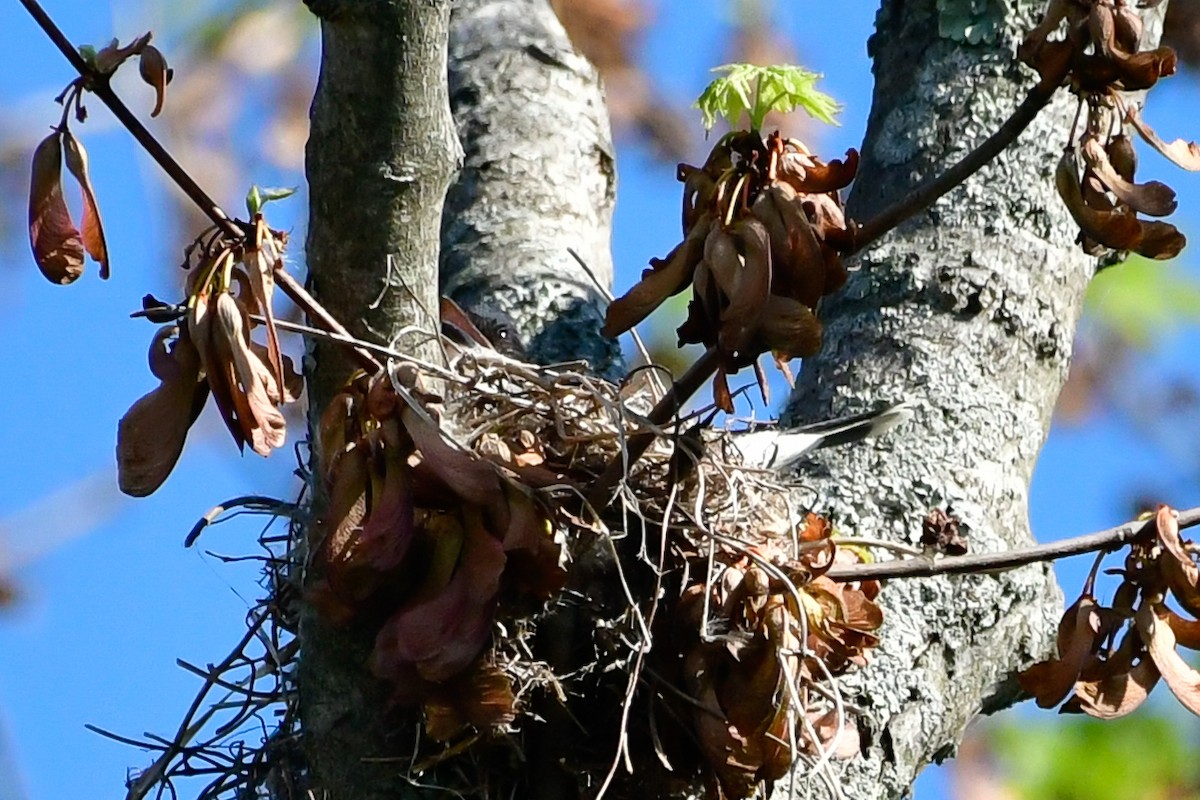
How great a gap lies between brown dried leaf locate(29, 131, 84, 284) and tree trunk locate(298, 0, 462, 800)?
29 cm

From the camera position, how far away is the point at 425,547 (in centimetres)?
159

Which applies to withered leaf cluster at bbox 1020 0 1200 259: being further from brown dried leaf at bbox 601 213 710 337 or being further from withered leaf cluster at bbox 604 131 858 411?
brown dried leaf at bbox 601 213 710 337

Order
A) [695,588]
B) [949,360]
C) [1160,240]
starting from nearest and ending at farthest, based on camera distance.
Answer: [1160,240]
[695,588]
[949,360]

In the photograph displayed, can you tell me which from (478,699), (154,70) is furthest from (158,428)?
(478,699)

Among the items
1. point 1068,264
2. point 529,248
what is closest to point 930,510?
point 1068,264

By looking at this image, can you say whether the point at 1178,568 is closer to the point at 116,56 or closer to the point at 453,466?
the point at 453,466

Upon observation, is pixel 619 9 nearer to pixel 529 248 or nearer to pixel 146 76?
pixel 529 248

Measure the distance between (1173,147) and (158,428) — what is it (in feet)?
3.14

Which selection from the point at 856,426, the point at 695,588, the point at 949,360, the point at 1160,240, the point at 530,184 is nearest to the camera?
the point at 1160,240

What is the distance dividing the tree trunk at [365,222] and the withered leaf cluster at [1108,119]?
0.57 meters

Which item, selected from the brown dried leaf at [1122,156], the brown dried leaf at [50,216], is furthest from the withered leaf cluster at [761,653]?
the brown dried leaf at [50,216]

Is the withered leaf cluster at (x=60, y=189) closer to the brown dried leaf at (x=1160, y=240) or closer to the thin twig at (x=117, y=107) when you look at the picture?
the thin twig at (x=117, y=107)

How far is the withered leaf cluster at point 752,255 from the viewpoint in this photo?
1342 millimetres

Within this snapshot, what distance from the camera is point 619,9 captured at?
344cm
